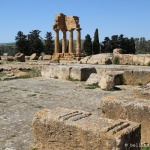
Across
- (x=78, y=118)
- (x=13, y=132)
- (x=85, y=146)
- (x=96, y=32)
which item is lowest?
(x=13, y=132)

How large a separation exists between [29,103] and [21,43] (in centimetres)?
4811

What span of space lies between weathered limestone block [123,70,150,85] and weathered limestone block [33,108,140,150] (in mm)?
8352

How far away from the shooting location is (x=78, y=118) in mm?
4012

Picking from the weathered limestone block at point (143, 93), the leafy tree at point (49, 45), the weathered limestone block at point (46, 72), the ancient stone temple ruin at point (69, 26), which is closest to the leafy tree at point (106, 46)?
the leafy tree at point (49, 45)

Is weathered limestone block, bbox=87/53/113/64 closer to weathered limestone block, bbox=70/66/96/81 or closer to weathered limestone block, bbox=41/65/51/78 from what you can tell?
weathered limestone block, bbox=41/65/51/78

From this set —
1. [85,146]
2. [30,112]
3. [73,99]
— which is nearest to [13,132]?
[30,112]

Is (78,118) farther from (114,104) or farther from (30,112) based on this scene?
(30,112)

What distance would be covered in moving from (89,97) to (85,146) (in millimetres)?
5754

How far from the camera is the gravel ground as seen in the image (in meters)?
5.27

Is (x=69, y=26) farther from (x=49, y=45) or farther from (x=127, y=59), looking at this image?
(x=49, y=45)

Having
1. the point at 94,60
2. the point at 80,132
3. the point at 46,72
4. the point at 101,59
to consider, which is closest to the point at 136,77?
the point at 46,72

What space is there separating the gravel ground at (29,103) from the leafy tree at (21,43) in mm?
43776

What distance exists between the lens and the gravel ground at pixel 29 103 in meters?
5.27

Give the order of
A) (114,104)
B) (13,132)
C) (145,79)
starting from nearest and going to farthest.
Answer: (114,104) < (13,132) < (145,79)
